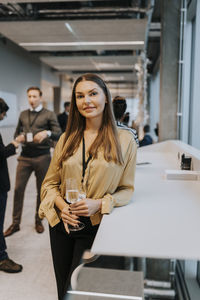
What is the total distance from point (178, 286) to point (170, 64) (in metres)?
3.65

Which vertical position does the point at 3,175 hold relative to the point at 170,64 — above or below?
below

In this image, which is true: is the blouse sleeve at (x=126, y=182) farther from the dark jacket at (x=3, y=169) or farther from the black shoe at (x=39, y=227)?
the black shoe at (x=39, y=227)

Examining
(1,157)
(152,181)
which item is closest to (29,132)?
(1,157)

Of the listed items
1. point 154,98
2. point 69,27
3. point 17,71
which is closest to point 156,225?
point 69,27

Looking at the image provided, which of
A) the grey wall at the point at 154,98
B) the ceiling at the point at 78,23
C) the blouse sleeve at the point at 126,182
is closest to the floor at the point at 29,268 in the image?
the blouse sleeve at the point at 126,182

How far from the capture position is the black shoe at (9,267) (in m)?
2.44

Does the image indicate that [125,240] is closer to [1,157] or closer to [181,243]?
[181,243]

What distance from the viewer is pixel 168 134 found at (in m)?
4.46

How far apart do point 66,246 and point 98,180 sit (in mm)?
383

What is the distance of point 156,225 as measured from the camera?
1.29 metres

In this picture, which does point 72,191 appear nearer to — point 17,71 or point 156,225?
point 156,225

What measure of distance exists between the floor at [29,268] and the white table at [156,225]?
3.47 feet

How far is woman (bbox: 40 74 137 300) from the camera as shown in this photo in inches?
54.3

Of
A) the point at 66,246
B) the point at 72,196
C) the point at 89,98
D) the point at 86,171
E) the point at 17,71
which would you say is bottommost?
the point at 66,246
